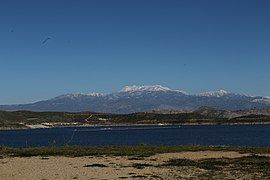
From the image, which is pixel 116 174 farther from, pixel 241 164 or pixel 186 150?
pixel 186 150

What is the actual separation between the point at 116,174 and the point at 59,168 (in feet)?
15.5

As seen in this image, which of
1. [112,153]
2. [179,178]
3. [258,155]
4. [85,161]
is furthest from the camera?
[112,153]

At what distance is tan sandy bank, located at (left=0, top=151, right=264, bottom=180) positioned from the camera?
92.8 ft

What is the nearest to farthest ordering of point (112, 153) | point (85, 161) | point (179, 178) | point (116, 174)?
1. point (179, 178)
2. point (116, 174)
3. point (85, 161)
4. point (112, 153)

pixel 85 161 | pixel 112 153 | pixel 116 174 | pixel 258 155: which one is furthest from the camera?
pixel 112 153

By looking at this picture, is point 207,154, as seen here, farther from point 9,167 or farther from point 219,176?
point 9,167

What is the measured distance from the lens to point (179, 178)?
2688 centimetres

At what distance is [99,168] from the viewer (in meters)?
31.8

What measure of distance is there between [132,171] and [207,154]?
11.8 metres

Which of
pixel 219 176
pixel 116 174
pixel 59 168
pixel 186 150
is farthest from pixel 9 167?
pixel 186 150

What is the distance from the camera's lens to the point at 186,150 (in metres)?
44.4

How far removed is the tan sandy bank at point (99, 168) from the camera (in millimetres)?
28297

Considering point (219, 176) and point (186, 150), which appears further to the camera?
point (186, 150)

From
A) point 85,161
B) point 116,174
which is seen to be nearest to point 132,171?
point 116,174
